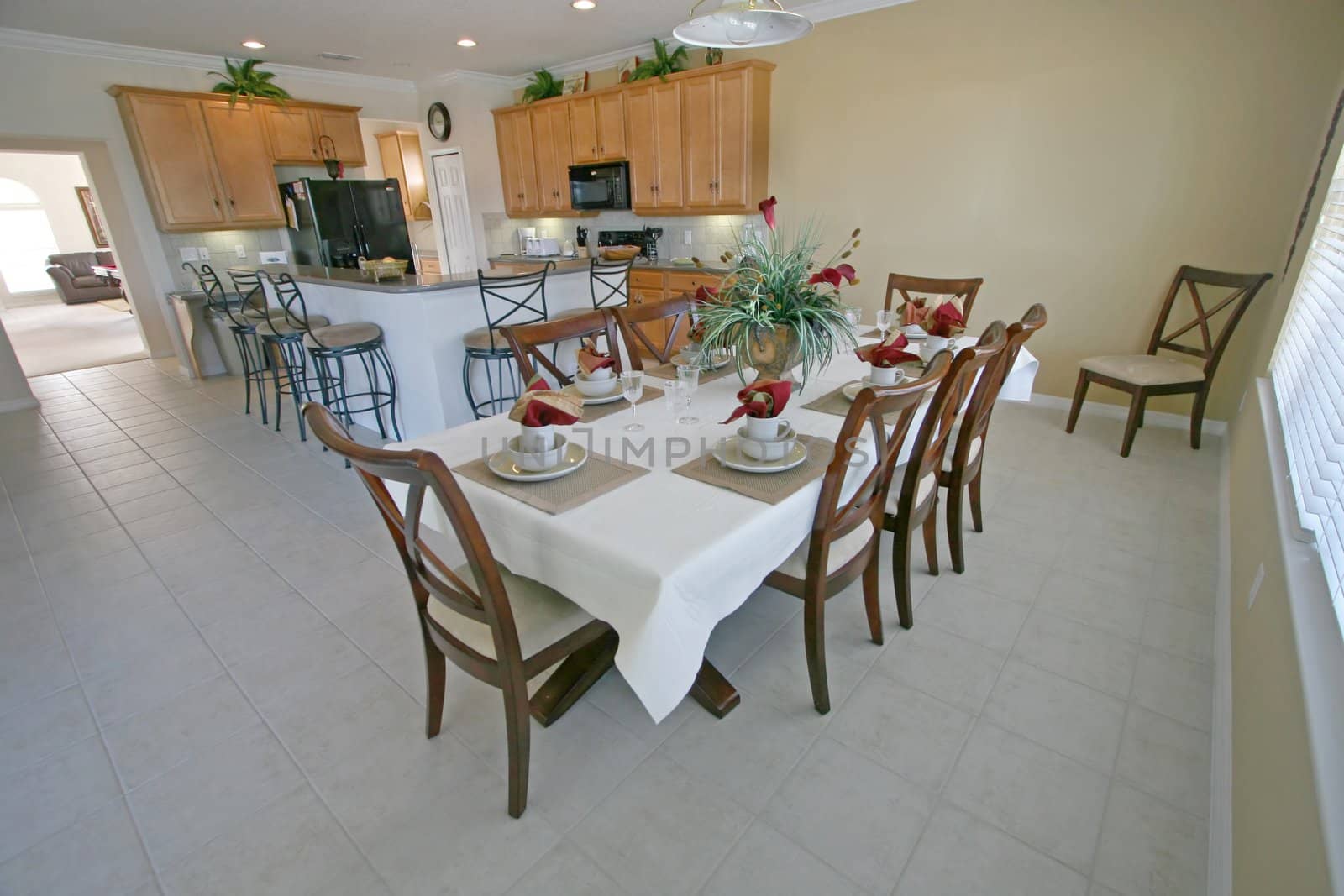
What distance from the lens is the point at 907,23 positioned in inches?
154

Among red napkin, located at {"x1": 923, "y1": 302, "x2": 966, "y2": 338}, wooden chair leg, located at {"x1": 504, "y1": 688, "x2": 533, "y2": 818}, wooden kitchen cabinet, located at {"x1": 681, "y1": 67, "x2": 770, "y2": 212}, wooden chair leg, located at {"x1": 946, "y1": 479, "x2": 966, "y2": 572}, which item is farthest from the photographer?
wooden kitchen cabinet, located at {"x1": 681, "y1": 67, "x2": 770, "y2": 212}

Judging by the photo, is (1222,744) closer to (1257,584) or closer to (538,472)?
(1257,584)

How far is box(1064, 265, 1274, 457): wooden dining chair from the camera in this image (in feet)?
10.4

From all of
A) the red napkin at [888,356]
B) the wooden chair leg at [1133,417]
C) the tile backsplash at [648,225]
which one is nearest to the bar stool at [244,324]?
the tile backsplash at [648,225]

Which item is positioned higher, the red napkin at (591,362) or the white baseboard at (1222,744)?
the red napkin at (591,362)

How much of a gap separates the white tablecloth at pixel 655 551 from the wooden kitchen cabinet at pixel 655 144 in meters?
4.24

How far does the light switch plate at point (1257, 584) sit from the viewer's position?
1567 millimetres

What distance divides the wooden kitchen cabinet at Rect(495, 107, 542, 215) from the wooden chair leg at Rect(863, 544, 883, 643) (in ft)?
18.6

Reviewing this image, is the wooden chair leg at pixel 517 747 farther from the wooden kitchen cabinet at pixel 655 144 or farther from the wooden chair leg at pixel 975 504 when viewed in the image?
the wooden kitchen cabinet at pixel 655 144

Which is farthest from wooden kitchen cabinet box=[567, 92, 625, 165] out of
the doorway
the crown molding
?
the doorway

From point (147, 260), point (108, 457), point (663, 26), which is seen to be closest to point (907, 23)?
point (663, 26)

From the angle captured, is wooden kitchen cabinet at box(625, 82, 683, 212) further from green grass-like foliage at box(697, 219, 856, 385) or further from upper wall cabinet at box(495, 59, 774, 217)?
green grass-like foliage at box(697, 219, 856, 385)

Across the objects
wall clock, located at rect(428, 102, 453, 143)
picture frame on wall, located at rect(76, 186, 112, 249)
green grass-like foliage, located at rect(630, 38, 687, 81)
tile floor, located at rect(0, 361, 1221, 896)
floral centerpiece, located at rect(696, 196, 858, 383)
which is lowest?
tile floor, located at rect(0, 361, 1221, 896)

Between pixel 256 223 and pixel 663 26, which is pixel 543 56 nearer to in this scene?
pixel 663 26
